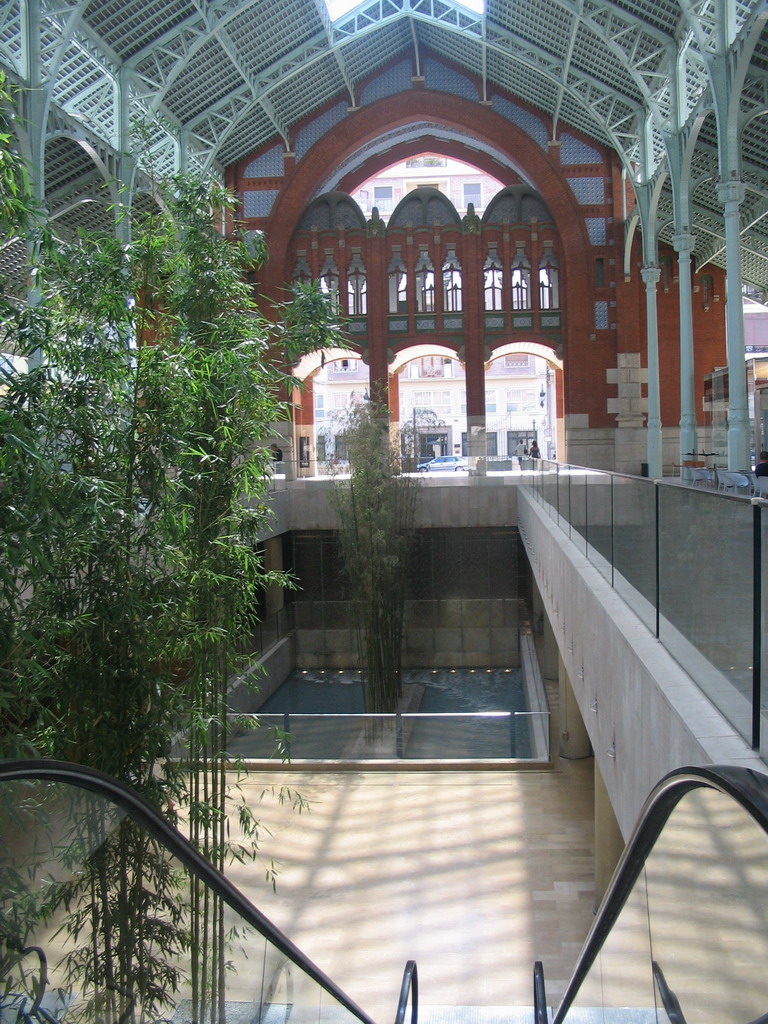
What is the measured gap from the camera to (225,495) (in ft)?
19.8

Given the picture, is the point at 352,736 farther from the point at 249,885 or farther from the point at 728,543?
the point at 728,543

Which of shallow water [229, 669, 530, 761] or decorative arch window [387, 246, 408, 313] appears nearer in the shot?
shallow water [229, 669, 530, 761]

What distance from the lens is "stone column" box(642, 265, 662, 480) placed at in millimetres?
20828

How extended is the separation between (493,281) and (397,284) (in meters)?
3.01

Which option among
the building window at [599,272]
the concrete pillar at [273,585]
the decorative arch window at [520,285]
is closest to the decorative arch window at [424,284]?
the decorative arch window at [520,285]

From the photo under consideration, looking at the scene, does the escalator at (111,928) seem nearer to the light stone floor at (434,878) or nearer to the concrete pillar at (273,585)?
the light stone floor at (434,878)

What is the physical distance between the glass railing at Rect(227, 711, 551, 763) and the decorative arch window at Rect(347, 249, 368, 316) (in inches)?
789

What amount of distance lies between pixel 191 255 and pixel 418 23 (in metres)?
26.5

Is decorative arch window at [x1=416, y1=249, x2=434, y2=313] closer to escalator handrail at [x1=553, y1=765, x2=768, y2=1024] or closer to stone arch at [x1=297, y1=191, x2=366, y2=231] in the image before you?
stone arch at [x1=297, y1=191, x2=366, y2=231]

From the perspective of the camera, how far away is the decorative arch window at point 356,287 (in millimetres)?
30906

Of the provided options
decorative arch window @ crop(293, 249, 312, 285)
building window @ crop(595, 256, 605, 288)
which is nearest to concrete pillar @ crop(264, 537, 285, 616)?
decorative arch window @ crop(293, 249, 312, 285)

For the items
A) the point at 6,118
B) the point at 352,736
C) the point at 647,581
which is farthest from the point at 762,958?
the point at 352,736

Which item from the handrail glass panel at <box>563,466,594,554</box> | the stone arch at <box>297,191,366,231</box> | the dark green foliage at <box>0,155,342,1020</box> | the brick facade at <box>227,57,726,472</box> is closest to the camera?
the dark green foliage at <box>0,155,342,1020</box>

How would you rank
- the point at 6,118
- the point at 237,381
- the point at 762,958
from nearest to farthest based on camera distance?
the point at 762,958, the point at 6,118, the point at 237,381
